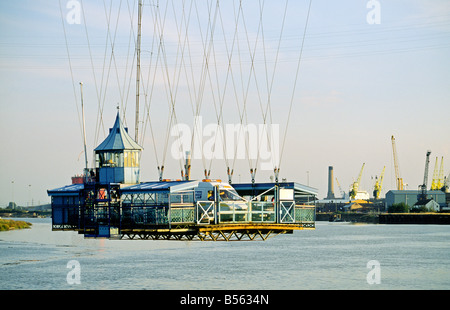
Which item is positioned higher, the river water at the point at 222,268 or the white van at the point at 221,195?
the white van at the point at 221,195

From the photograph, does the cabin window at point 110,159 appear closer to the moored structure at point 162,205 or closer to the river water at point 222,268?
the moored structure at point 162,205

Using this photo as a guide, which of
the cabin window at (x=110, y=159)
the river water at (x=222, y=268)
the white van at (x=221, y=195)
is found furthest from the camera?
the river water at (x=222, y=268)

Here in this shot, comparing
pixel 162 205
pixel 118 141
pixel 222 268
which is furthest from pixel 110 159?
pixel 222 268

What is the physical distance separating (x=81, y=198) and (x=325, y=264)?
50278 millimetres

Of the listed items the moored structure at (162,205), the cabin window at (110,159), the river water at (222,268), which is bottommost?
the river water at (222,268)

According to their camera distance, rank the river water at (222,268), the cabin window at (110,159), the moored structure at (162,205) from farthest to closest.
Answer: the river water at (222,268) < the cabin window at (110,159) < the moored structure at (162,205)

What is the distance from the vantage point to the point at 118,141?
74188 mm

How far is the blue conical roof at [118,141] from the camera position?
242ft

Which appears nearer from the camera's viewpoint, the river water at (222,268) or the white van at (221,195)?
the white van at (221,195)

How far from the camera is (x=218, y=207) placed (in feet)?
218

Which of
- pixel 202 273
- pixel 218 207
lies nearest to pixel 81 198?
pixel 218 207

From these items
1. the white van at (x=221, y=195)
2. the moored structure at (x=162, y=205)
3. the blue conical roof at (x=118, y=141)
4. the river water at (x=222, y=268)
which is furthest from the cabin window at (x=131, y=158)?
the river water at (x=222, y=268)

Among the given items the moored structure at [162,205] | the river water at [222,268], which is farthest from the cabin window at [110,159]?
the river water at [222,268]
